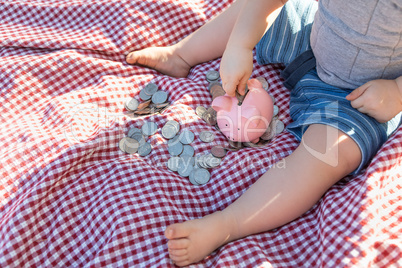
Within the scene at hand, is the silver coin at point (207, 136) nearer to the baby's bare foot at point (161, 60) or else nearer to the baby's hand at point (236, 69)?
the baby's hand at point (236, 69)

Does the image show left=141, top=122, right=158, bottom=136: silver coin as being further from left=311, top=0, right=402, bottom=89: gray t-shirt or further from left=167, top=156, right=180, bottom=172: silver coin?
left=311, top=0, right=402, bottom=89: gray t-shirt

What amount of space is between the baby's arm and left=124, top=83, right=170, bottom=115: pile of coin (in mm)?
262

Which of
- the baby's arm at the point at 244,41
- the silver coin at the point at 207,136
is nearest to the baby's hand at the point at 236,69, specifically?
the baby's arm at the point at 244,41

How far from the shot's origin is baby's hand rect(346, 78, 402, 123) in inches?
40.1

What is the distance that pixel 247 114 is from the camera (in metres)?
1.09

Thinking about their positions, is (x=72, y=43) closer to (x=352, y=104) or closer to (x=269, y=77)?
(x=269, y=77)

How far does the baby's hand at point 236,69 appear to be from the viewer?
3.50ft

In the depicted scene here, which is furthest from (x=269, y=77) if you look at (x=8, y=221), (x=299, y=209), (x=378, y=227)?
(x=8, y=221)

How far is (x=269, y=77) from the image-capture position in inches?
52.2

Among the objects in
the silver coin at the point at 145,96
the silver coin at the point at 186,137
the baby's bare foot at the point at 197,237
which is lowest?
the baby's bare foot at the point at 197,237

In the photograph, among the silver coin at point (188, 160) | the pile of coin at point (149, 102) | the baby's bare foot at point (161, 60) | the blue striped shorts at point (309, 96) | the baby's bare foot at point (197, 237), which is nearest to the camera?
the baby's bare foot at point (197, 237)

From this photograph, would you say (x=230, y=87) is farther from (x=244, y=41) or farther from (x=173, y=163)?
(x=173, y=163)

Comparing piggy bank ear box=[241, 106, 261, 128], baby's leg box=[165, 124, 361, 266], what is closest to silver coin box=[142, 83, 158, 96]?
piggy bank ear box=[241, 106, 261, 128]

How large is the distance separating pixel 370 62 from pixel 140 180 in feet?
2.12
